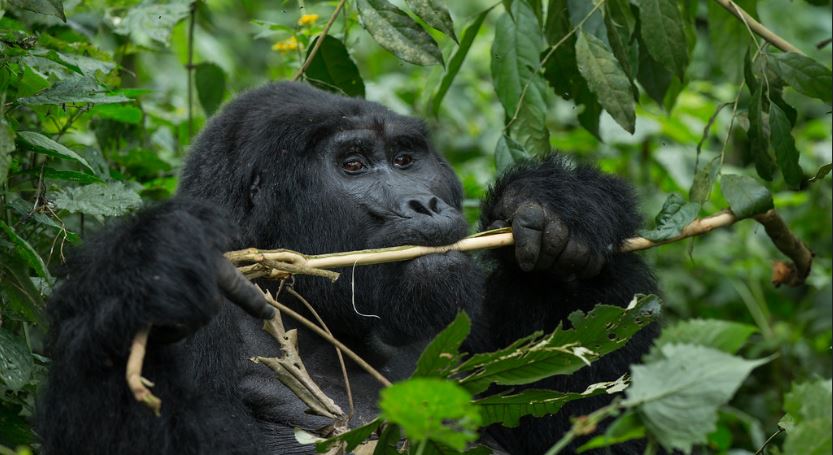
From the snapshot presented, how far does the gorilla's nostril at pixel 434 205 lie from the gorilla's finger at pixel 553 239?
389 mm

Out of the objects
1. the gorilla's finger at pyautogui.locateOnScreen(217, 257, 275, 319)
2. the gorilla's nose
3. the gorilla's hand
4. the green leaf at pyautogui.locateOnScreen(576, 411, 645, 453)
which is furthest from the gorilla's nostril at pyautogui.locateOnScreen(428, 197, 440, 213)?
the green leaf at pyautogui.locateOnScreen(576, 411, 645, 453)

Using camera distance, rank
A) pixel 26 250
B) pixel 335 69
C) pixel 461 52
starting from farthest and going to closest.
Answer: pixel 335 69
pixel 461 52
pixel 26 250

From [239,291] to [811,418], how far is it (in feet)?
4.63

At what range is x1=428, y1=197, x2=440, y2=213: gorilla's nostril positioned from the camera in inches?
142

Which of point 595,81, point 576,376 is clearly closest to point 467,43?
point 595,81

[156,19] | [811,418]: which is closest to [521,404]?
[811,418]

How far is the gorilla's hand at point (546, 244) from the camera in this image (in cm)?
369

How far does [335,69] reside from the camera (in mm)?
4699

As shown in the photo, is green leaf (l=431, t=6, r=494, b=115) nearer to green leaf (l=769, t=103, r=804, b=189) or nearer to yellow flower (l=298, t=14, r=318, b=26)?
yellow flower (l=298, t=14, r=318, b=26)

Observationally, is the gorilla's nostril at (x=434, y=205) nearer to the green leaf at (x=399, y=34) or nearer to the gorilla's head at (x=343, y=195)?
the gorilla's head at (x=343, y=195)

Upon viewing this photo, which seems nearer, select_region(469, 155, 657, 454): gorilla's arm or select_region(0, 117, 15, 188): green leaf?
select_region(0, 117, 15, 188): green leaf

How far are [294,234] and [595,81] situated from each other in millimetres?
1277

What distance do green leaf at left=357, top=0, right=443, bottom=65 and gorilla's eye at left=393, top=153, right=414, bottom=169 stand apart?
347mm

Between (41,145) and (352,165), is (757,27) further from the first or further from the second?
(41,145)
